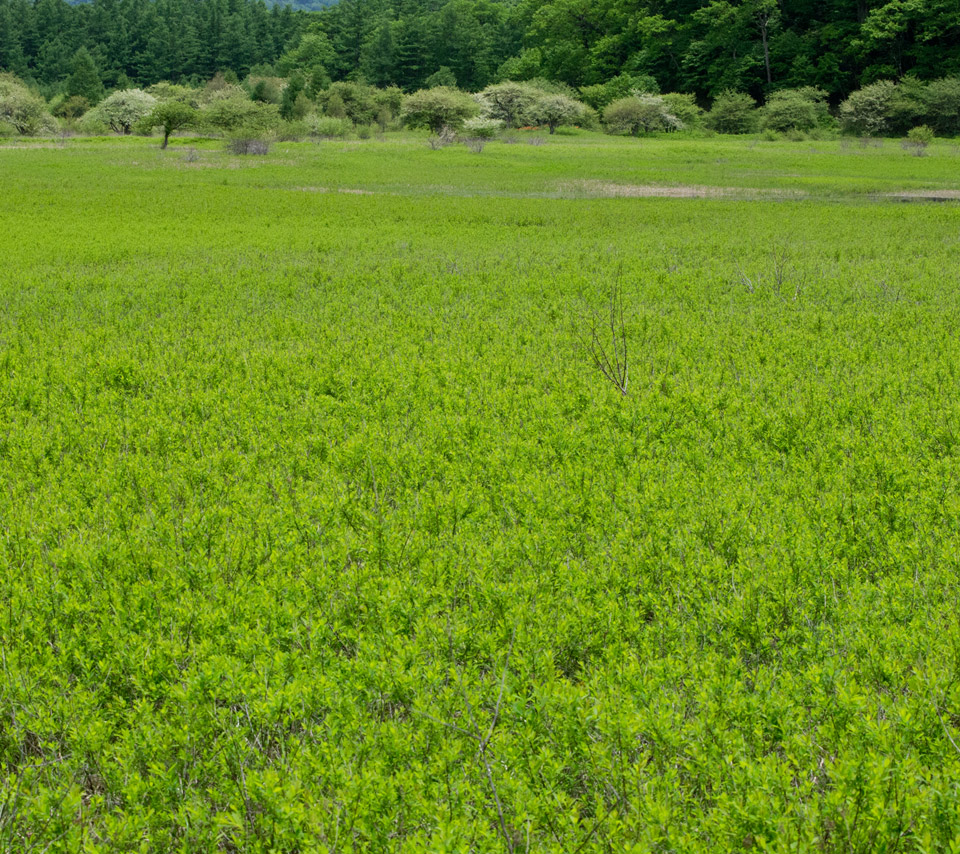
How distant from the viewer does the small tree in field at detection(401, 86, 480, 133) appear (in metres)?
64.8

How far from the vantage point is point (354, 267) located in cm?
1608

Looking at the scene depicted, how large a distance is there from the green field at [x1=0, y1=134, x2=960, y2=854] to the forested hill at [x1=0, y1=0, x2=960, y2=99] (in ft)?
255

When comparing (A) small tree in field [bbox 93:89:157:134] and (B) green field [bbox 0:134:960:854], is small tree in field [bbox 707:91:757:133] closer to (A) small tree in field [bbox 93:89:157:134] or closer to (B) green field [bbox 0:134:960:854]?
(A) small tree in field [bbox 93:89:157:134]

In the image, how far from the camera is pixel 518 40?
119 metres

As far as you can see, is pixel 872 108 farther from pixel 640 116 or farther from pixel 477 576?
pixel 477 576

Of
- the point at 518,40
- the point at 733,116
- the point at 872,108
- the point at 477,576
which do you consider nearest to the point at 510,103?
the point at 733,116

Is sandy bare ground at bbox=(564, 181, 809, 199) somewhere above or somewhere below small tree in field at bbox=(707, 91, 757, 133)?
below

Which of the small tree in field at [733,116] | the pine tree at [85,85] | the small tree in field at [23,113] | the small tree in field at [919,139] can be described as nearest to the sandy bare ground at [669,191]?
the small tree in field at [919,139]

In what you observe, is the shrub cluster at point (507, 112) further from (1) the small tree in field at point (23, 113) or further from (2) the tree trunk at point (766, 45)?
(2) the tree trunk at point (766, 45)

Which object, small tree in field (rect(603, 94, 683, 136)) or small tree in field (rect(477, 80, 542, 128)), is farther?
small tree in field (rect(477, 80, 542, 128))

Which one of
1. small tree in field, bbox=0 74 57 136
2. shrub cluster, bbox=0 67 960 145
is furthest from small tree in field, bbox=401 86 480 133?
small tree in field, bbox=0 74 57 136

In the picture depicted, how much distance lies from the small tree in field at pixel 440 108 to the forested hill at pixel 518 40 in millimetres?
24042

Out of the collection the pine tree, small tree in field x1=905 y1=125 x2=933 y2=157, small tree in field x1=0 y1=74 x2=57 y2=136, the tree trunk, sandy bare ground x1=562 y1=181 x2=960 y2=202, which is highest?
the tree trunk

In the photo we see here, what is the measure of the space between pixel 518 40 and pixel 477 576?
13094 centimetres
